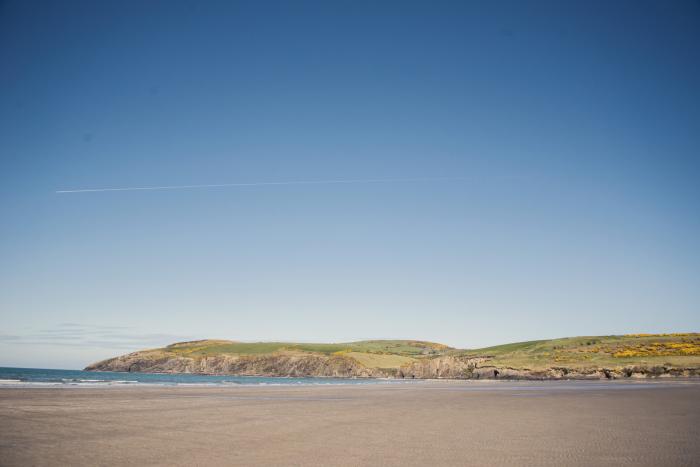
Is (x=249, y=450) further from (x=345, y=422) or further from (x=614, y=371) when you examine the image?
(x=614, y=371)

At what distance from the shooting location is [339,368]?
15238 cm

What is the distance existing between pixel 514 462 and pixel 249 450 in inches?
222

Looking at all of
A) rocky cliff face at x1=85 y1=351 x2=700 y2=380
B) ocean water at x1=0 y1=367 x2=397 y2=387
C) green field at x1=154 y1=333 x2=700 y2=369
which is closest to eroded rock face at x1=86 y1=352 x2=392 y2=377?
rocky cliff face at x1=85 y1=351 x2=700 y2=380

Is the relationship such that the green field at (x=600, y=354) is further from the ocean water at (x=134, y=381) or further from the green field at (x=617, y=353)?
the ocean water at (x=134, y=381)

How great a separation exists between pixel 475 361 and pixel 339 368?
45413 mm

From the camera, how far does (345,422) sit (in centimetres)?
1645

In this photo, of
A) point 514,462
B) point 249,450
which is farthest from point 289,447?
point 514,462

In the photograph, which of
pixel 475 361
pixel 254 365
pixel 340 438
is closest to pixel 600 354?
pixel 475 361

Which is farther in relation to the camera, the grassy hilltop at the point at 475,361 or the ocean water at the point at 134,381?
the grassy hilltop at the point at 475,361

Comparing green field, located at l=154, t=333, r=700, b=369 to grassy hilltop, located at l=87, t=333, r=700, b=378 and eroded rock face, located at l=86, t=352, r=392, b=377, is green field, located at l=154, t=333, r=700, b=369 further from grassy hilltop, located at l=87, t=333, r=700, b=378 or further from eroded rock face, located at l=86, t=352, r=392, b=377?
eroded rock face, located at l=86, t=352, r=392, b=377

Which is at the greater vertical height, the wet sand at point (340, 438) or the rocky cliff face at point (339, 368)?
the wet sand at point (340, 438)

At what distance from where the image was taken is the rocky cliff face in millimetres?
91056

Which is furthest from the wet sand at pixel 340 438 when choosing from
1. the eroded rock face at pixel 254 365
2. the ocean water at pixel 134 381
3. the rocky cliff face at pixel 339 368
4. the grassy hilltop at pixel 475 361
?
the eroded rock face at pixel 254 365

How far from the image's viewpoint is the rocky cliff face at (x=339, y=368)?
91056mm
